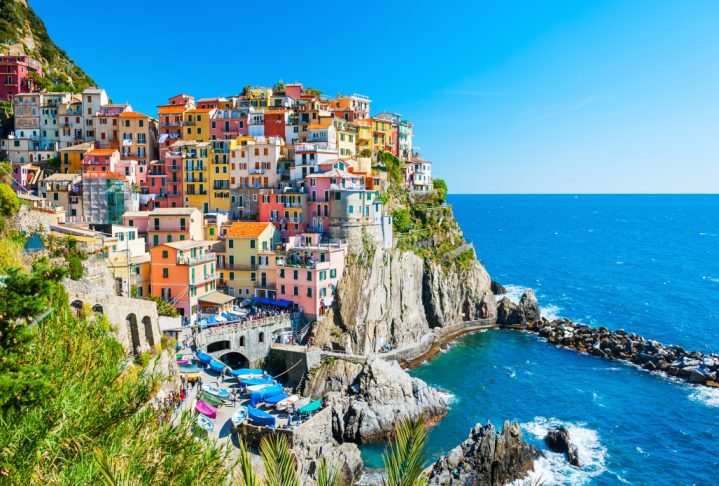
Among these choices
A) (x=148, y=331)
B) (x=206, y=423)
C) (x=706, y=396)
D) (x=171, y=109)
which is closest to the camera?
(x=206, y=423)

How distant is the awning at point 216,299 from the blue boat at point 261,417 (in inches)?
672

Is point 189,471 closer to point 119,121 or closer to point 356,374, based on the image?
point 356,374

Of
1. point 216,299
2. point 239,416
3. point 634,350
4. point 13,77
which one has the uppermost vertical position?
point 13,77

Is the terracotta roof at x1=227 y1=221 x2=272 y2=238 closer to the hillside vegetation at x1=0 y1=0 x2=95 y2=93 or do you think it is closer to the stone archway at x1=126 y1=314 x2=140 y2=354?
the stone archway at x1=126 y1=314 x2=140 y2=354

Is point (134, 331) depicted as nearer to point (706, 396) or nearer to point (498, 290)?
point (706, 396)

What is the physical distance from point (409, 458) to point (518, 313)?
6698 cm

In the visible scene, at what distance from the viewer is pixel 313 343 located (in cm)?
5344

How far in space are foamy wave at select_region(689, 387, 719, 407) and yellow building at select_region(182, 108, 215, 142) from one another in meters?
62.3

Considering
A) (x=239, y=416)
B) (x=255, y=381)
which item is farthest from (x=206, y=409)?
(x=255, y=381)

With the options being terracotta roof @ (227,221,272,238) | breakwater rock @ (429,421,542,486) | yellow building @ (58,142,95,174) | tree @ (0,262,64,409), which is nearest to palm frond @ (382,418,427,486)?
tree @ (0,262,64,409)

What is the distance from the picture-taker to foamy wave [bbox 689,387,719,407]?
Result: 48656mm

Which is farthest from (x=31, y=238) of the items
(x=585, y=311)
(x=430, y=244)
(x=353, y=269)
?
(x=585, y=311)

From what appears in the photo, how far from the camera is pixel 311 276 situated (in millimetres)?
54594

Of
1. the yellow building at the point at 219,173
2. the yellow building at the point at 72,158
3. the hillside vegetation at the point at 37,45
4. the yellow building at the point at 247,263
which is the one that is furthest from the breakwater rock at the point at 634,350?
the hillside vegetation at the point at 37,45
